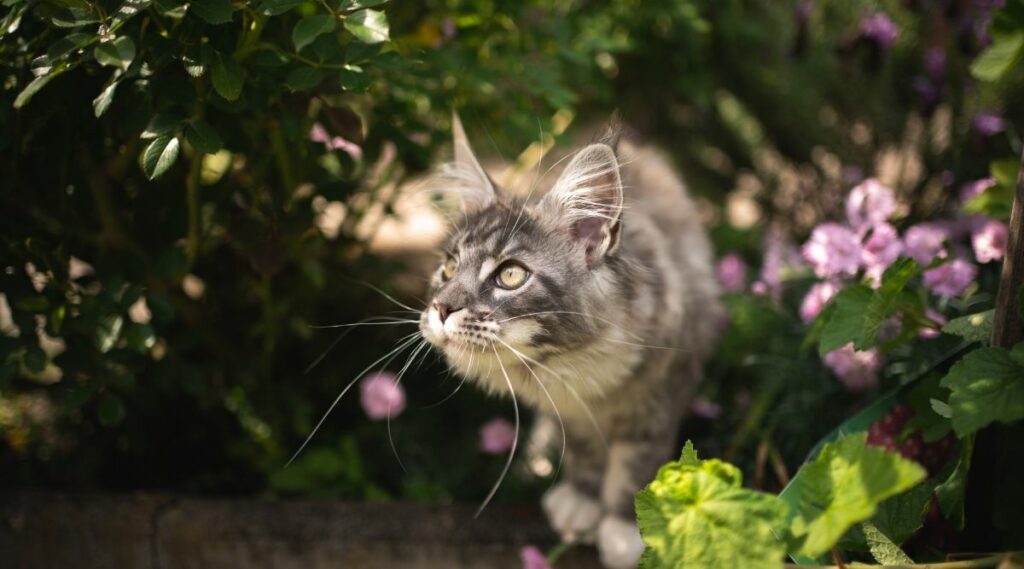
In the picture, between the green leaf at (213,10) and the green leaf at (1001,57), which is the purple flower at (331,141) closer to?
the green leaf at (213,10)

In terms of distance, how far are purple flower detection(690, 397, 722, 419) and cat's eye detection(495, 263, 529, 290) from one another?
2.90 feet

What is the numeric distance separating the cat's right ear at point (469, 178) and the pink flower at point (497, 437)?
2.24 feet

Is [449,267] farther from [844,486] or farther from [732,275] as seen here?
[732,275]

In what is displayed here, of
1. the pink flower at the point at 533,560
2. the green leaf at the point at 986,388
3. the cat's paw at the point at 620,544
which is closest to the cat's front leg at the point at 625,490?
the cat's paw at the point at 620,544

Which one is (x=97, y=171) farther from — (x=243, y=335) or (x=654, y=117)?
(x=654, y=117)

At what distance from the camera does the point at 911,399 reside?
4.75ft

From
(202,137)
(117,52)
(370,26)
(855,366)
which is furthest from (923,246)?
(117,52)

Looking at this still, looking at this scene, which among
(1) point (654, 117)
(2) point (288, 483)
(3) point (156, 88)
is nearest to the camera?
(3) point (156, 88)

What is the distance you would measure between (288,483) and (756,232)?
1.95 m

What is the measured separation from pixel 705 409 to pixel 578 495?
1.72 feet

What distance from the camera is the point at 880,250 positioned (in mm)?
1809

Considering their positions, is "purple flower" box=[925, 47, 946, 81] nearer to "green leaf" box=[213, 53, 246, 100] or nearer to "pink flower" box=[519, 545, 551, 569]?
"pink flower" box=[519, 545, 551, 569]

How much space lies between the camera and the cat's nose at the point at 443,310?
4.98 feet

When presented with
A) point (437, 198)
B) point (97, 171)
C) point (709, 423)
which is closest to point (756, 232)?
point (709, 423)
